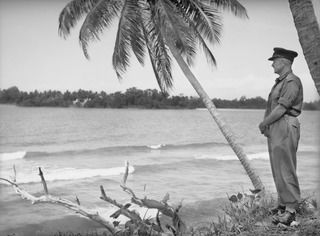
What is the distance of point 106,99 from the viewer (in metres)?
5.27

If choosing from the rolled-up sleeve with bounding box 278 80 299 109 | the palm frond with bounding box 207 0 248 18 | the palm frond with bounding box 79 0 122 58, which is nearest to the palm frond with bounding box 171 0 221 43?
the palm frond with bounding box 207 0 248 18

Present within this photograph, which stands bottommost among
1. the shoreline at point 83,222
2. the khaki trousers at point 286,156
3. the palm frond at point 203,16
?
the shoreline at point 83,222

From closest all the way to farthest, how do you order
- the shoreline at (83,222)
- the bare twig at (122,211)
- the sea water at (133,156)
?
the bare twig at (122,211) < the shoreline at (83,222) < the sea water at (133,156)

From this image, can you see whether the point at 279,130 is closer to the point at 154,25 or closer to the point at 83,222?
the point at 154,25

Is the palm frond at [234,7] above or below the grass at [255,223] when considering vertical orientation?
above

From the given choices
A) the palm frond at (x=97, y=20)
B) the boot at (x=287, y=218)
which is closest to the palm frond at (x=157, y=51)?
the palm frond at (x=97, y=20)

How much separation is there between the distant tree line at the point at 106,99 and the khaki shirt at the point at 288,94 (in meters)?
1.65

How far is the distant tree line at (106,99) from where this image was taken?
197 inches

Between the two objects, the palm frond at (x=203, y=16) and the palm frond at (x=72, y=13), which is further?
the palm frond at (x=203, y=16)

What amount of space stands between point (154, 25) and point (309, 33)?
2.62 meters

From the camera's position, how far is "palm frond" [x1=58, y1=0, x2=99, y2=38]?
185 inches

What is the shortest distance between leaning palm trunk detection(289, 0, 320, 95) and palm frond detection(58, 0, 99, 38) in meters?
2.73

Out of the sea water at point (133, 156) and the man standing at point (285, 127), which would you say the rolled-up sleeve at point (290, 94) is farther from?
the sea water at point (133, 156)

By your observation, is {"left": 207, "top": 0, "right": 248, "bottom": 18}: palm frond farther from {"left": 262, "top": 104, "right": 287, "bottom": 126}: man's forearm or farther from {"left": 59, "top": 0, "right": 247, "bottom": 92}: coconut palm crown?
{"left": 262, "top": 104, "right": 287, "bottom": 126}: man's forearm
